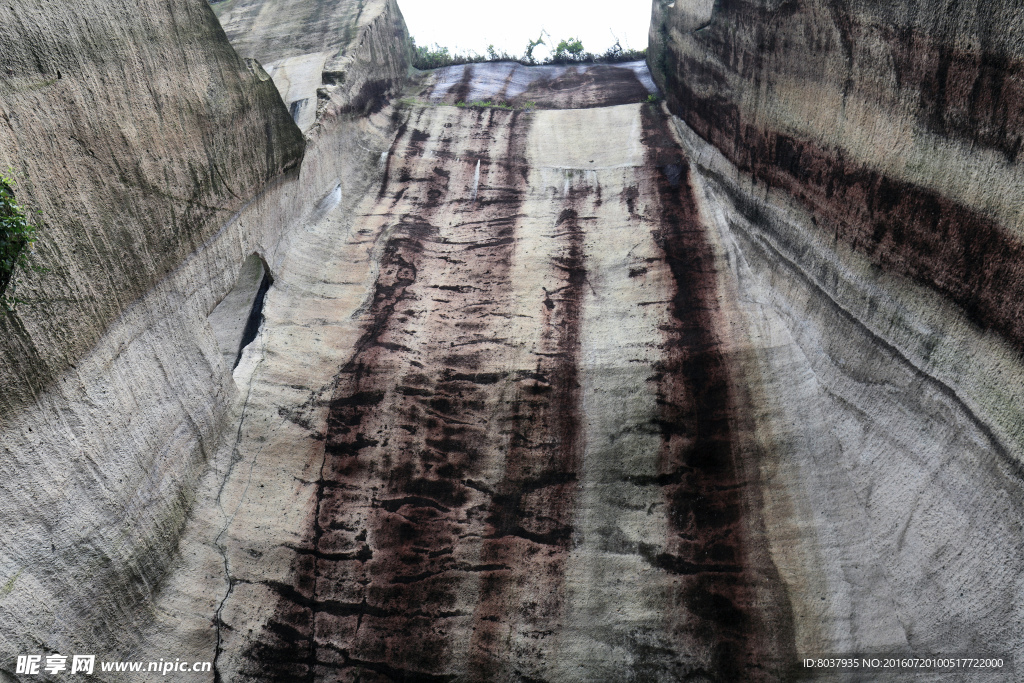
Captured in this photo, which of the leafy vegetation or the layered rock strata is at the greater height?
the leafy vegetation

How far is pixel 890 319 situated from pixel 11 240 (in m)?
6.85

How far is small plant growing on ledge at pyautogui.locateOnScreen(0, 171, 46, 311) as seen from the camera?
4355 mm

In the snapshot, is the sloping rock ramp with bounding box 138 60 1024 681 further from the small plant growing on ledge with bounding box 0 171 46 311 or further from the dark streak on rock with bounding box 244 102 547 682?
the small plant growing on ledge with bounding box 0 171 46 311

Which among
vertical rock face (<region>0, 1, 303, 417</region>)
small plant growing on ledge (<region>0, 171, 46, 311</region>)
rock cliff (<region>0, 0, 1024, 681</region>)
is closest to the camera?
small plant growing on ledge (<region>0, 171, 46, 311</region>)

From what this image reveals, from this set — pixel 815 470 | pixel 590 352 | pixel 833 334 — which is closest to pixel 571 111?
pixel 590 352

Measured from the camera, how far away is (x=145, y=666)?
538cm

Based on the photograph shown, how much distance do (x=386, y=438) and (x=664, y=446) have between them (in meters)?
2.74

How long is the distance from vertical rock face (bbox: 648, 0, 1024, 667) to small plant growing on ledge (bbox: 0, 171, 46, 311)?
6113 mm

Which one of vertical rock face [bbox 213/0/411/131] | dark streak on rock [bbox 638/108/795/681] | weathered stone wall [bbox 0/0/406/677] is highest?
vertical rock face [bbox 213/0/411/131]

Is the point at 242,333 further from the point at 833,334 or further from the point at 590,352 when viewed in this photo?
the point at 833,334

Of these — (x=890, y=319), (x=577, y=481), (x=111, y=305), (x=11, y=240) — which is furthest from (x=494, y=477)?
(x=11, y=240)

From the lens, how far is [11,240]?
441cm

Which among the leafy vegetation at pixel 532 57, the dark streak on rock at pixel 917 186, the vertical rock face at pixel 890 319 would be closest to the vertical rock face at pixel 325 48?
the leafy vegetation at pixel 532 57

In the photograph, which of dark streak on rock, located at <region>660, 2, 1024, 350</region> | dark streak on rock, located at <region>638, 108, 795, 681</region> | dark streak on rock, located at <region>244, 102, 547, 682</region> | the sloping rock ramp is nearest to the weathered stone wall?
the sloping rock ramp
